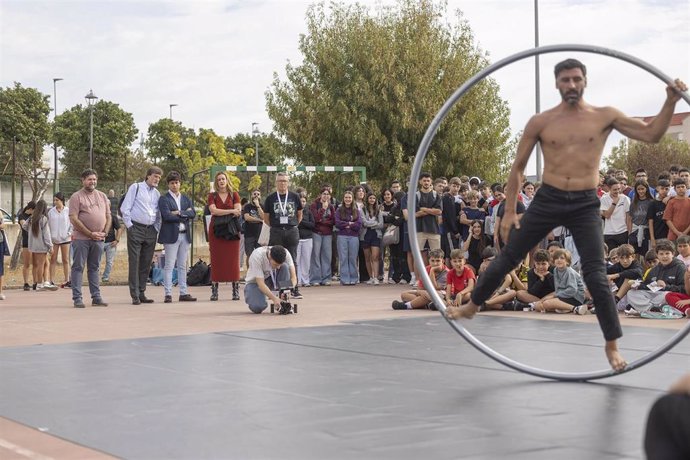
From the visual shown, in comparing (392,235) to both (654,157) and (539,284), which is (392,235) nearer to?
(539,284)

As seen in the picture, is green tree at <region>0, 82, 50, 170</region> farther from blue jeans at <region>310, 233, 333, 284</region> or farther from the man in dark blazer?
the man in dark blazer

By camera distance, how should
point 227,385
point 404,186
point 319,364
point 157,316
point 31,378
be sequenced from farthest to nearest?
point 404,186 → point 157,316 → point 319,364 → point 31,378 → point 227,385

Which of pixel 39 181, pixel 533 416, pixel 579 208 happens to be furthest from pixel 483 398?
pixel 39 181

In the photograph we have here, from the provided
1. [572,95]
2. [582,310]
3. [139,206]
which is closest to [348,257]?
[139,206]

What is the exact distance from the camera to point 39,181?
3070 cm

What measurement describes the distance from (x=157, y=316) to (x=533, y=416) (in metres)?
7.61

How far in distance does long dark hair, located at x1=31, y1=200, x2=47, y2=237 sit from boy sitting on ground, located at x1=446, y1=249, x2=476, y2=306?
331 inches

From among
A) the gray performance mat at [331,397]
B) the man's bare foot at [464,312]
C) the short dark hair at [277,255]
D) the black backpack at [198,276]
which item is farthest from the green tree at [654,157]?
the man's bare foot at [464,312]

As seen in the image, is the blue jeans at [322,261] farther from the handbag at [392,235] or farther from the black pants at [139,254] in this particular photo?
the black pants at [139,254]

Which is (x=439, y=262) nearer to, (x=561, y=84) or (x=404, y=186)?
(x=561, y=84)

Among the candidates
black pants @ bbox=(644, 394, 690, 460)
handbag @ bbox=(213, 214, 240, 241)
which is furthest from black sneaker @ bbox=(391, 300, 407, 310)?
black pants @ bbox=(644, 394, 690, 460)

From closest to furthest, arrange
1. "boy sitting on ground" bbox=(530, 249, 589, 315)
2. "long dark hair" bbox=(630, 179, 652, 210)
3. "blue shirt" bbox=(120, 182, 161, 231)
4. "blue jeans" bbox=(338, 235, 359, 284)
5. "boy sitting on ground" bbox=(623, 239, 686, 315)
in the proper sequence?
"boy sitting on ground" bbox=(623, 239, 686, 315)
"boy sitting on ground" bbox=(530, 249, 589, 315)
"blue shirt" bbox=(120, 182, 161, 231)
"long dark hair" bbox=(630, 179, 652, 210)
"blue jeans" bbox=(338, 235, 359, 284)

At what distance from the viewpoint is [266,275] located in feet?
43.0

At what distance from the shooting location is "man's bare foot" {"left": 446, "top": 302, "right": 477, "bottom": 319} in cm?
726
